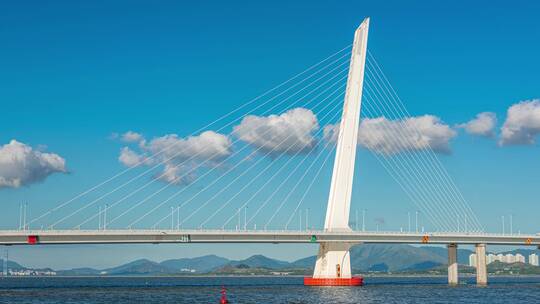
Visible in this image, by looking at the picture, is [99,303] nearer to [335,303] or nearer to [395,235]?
[335,303]

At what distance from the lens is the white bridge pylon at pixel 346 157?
8988 cm

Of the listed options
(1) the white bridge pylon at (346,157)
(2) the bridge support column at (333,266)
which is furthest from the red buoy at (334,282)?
(1) the white bridge pylon at (346,157)

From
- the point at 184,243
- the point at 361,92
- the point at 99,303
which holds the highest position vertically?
the point at 361,92

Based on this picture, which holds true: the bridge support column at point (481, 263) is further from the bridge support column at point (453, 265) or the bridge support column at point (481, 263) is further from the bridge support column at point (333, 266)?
the bridge support column at point (333, 266)

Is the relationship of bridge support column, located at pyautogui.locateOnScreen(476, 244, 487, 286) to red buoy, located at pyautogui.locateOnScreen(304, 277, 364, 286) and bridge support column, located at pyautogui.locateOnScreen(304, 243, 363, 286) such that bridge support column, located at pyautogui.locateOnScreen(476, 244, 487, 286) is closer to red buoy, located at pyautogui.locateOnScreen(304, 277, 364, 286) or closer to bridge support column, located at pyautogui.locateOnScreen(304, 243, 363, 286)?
red buoy, located at pyautogui.locateOnScreen(304, 277, 364, 286)

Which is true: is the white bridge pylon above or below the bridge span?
above

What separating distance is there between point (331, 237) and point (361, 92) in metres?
16.2

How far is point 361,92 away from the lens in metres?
91.8

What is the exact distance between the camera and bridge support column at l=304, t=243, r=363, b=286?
94625 mm

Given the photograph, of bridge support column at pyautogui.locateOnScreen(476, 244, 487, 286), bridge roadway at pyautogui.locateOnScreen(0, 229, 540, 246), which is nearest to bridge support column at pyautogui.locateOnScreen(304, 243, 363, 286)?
bridge roadway at pyautogui.locateOnScreen(0, 229, 540, 246)

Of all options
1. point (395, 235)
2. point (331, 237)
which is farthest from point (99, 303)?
point (395, 235)

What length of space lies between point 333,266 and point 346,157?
1385 centimetres

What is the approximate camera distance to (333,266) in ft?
315

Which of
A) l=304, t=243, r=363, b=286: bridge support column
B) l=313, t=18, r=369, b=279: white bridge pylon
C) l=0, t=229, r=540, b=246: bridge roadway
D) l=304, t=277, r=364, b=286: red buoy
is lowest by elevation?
l=304, t=277, r=364, b=286: red buoy
